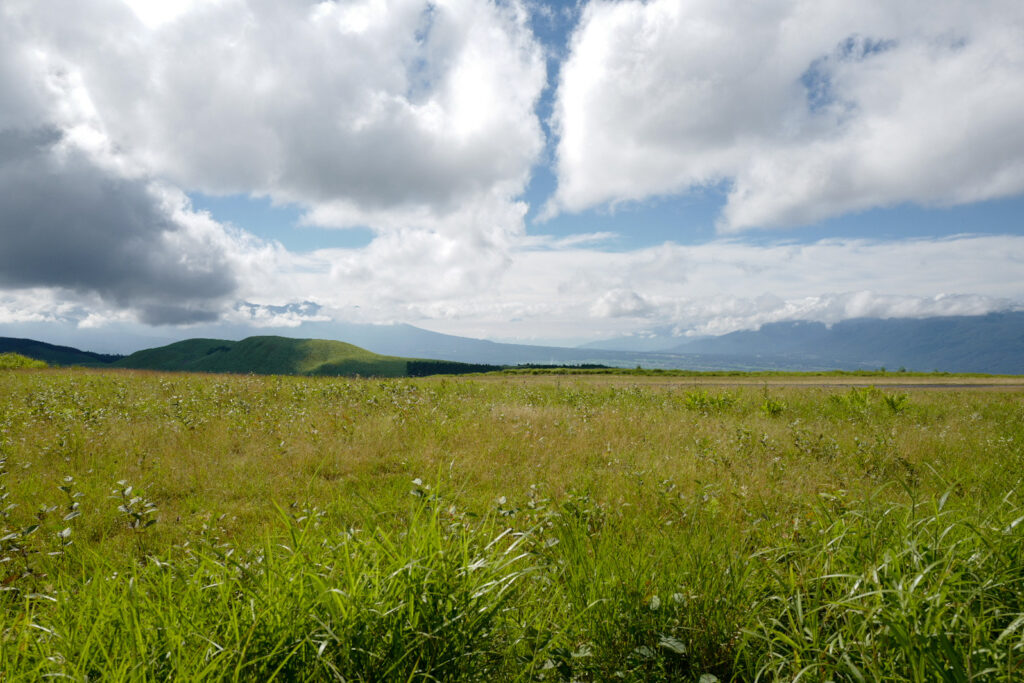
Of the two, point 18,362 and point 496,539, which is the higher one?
point 18,362

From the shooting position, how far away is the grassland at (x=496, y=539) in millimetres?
2773

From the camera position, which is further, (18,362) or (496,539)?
(18,362)

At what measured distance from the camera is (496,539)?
3512mm

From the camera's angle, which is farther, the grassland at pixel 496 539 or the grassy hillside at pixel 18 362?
the grassy hillside at pixel 18 362

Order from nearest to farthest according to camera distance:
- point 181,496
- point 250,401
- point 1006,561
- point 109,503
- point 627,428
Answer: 1. point 1006,561
2. point 109,503
3. point 181,496
4. point 627,428
5. point 250,401

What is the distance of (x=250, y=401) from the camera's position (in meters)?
15.1

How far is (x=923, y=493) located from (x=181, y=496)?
38.9ft

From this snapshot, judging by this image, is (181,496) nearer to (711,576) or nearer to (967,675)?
(711,576)

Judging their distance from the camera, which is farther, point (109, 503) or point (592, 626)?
point (109, 503)

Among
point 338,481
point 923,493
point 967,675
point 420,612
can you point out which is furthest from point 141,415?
point 923,493

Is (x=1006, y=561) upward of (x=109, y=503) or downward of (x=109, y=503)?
upward

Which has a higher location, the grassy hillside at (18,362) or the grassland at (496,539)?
the grassy hillside at (18,362)

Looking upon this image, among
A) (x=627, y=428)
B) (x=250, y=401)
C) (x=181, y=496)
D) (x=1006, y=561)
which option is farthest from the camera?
(x=250, y=401)

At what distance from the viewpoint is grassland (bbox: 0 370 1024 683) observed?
277cm
